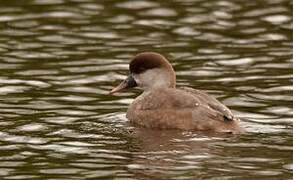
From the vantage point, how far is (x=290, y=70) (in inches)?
640

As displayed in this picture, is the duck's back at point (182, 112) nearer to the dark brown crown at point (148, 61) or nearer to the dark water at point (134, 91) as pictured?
the dark water at point (134, 91)

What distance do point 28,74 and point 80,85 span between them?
88 cm

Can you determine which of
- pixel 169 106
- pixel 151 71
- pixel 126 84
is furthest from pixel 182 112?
pixel 126 84

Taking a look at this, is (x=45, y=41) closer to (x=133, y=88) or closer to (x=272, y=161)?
(x=133, y=88)

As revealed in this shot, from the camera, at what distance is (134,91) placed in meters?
16.0

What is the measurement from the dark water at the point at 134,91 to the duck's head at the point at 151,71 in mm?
443

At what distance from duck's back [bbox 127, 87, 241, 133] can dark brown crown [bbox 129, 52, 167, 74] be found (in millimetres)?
556

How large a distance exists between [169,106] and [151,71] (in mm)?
1054

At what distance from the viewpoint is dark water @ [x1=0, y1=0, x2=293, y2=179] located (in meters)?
11.7

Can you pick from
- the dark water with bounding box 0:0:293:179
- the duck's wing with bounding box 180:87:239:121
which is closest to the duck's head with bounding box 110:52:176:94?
the dark water with bounding box 0:0:293:179

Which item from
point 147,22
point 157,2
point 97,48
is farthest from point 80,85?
point 157,2

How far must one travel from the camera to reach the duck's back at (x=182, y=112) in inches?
521

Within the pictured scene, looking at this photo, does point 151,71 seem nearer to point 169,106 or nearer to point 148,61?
point 148,61

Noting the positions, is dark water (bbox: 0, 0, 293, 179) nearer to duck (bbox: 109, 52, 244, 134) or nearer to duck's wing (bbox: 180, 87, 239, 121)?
duck (bbox: 109, 52, 244, 134)
